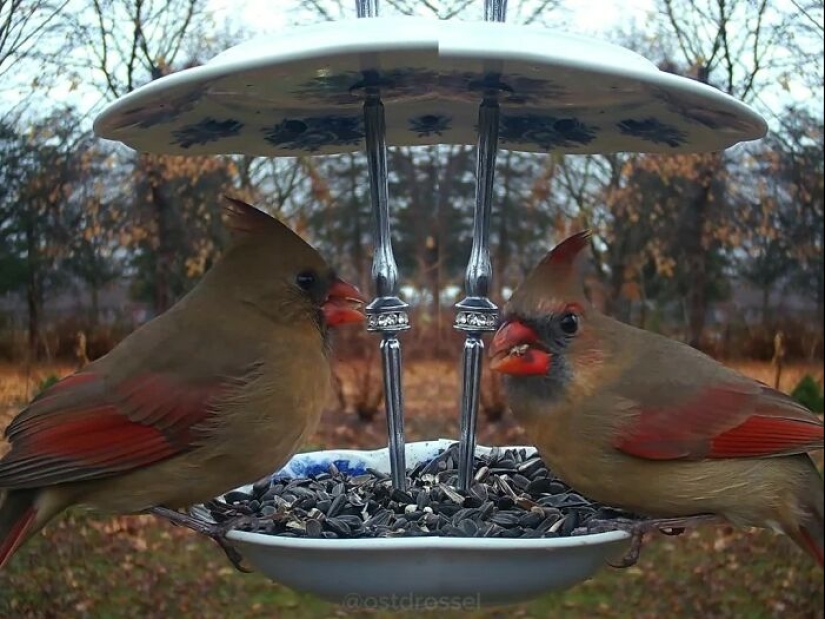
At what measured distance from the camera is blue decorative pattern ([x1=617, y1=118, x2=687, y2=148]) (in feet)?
4.29

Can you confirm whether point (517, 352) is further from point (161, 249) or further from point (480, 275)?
point (161, 249)

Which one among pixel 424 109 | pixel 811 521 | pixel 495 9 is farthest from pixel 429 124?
pixel 811 521

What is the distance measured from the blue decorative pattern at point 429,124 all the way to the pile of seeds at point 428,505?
57 centimetres

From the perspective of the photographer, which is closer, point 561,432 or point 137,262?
point 561,432

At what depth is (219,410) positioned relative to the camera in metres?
1.23

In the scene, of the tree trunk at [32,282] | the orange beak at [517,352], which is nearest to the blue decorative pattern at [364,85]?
the orange beak at [517,352]

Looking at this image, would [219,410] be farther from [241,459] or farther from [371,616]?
[371,616]

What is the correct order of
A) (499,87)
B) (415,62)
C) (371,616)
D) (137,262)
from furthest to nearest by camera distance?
(371,616)
(137,262)
(499,87)
(415,62)

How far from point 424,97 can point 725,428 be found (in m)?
0.65

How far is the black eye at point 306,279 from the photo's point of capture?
1.32 m

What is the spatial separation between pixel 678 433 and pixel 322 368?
52 cm

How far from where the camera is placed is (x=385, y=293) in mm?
1304

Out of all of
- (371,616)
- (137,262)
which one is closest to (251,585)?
(371,616)

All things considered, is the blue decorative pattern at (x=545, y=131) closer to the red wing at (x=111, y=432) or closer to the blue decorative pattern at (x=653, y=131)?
the blue decorative pattern at (x=653, y=131)
